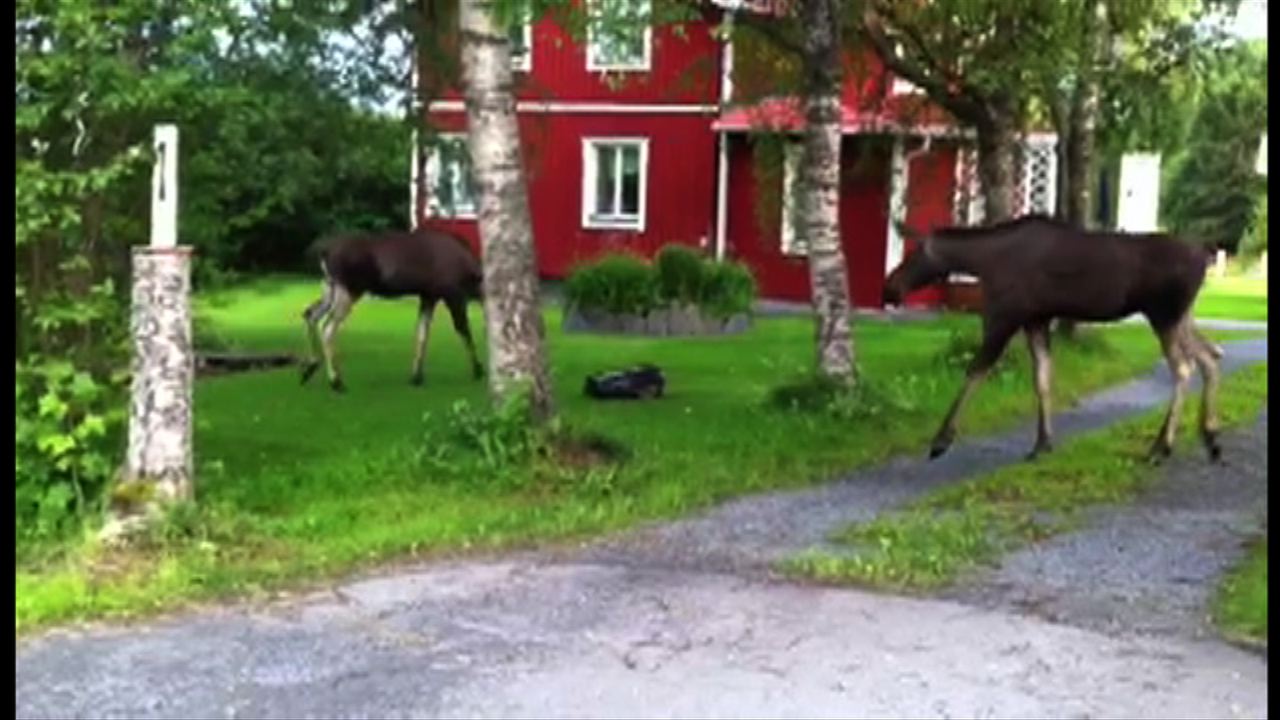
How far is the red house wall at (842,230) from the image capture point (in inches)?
1070

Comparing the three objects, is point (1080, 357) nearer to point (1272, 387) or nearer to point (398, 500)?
point (398, 500)

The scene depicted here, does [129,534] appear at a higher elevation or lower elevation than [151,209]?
lower

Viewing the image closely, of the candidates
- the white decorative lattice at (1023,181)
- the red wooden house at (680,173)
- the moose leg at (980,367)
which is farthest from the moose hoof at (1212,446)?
the red wooden house at (680,173)

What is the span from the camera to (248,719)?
534cm

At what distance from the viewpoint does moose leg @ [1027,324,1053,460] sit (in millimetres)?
11883

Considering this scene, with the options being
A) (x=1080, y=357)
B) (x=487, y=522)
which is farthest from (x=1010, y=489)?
(x=1080, y=357)

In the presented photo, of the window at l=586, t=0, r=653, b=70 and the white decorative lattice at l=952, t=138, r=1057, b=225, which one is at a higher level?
the window at l=586, t=0, r=653, b=70

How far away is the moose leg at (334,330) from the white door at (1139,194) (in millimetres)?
6486

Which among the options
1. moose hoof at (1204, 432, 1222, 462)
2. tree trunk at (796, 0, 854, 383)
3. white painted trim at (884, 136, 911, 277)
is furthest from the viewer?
white painted trim at (884, 136, 911, 277)

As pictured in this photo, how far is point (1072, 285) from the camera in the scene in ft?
38.1

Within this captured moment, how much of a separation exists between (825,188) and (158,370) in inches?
252

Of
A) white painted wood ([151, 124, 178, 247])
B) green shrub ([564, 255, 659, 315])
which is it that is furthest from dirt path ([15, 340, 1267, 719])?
green shrub ([564, 255, 659, 315])

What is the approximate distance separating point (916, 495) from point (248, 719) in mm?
5573

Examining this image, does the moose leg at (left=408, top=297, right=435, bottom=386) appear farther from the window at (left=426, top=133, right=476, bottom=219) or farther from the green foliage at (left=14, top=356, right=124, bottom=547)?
the green foliage at (left=14, top=356, right=124, bottom=547)
